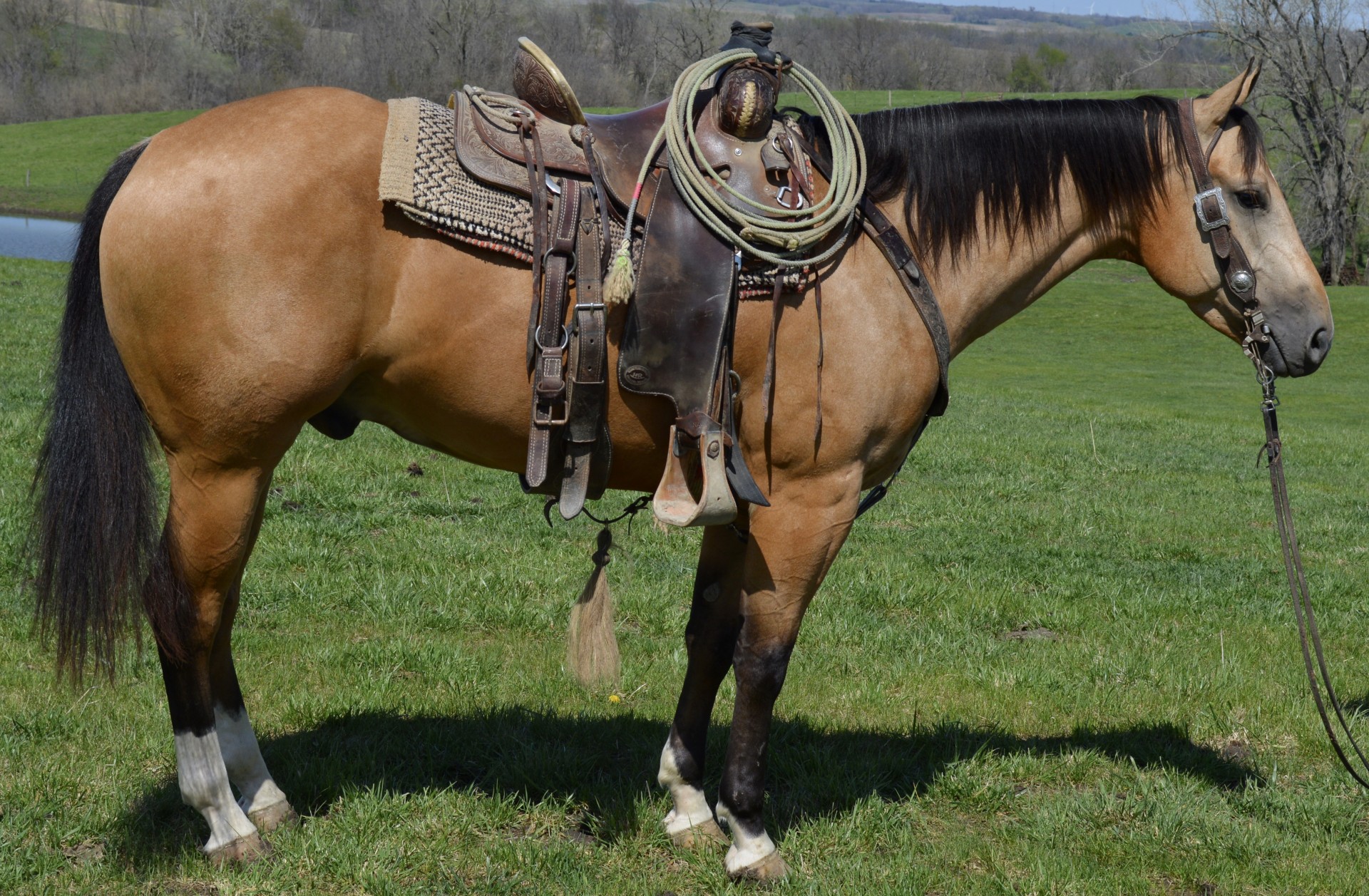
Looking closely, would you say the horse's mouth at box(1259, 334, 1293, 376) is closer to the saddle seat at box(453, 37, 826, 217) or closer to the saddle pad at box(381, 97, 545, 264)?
the saddle seat at box(453, 37, 826, 217)

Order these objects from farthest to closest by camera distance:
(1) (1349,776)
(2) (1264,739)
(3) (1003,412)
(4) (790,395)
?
1. (3) (1003,412)
2. (2) (1264,739)
3. (1) (1349,776)
4. (4) (790,395)

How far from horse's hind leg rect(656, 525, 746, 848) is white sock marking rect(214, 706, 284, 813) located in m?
1.18

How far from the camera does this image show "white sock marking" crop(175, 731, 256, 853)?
119 inches

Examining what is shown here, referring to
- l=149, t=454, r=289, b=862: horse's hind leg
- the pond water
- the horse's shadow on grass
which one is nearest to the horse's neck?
the horse's shadow on grass

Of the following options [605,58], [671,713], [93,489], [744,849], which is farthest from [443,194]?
[605,58]

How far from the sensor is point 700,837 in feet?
11.1

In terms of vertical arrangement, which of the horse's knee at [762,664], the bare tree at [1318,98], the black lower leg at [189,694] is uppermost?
the bare tree at [1318,98]

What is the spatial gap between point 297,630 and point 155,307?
7.26 feet

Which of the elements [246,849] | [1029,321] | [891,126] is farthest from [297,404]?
[1029,321]

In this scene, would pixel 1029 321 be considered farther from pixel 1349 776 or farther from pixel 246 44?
pixel 246 44

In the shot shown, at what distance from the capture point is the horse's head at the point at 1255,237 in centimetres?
329

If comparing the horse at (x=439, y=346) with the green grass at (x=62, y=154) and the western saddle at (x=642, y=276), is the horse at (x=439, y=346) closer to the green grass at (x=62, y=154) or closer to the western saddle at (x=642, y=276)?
the western saddle at (x=642, y=276)

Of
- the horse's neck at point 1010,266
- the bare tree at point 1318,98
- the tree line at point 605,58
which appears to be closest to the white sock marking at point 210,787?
the horse's neck at point 1010,266

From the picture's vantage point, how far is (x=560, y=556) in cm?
570
